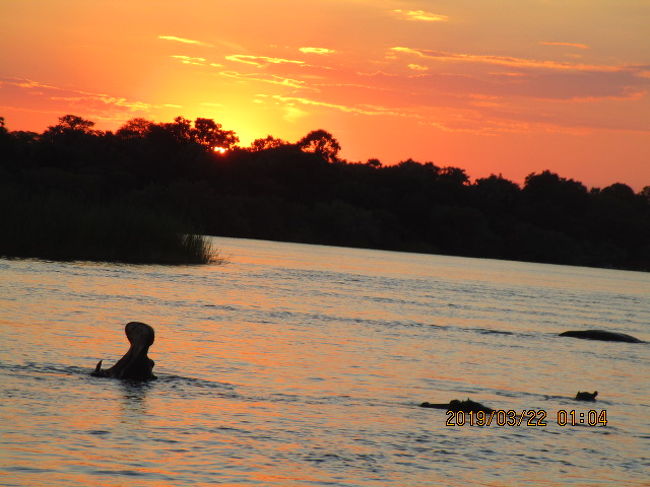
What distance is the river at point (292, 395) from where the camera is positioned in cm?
1291

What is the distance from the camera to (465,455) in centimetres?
1420

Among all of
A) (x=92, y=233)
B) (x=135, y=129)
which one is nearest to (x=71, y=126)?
(x=135, y=129)

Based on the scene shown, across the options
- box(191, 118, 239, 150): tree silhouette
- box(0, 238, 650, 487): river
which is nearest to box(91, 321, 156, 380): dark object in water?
box(0, 238, 650, 487): river

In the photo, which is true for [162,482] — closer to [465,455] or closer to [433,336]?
[465,455]

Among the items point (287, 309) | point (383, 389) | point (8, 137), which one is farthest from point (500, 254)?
point (383, 389)

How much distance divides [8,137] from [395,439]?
10016cm

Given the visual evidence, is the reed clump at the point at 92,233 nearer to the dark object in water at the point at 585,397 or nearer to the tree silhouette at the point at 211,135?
the dark object in water at the point at 585,397

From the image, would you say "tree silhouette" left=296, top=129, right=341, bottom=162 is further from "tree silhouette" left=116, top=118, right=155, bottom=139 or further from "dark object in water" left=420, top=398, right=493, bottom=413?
"dark object in water" left=420, top=398, right=493, bottom=413

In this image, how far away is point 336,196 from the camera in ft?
469

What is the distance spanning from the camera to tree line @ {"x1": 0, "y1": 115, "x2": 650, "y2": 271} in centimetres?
11944

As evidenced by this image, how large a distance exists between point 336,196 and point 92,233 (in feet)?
318
